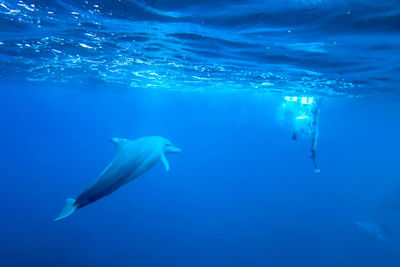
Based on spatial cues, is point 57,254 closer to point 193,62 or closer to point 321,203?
point 193,62

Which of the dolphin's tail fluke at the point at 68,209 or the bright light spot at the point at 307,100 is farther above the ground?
the dolphin's tail fluke at the point at 68,209

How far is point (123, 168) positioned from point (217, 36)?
381 inches

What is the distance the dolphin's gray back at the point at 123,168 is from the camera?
14.3 feet

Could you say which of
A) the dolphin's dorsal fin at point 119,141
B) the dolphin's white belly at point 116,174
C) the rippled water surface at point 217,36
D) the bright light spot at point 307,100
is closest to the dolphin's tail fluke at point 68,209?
the dolphin's white belly at point 116,174

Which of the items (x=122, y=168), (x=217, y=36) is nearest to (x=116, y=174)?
(x=122, y=168)

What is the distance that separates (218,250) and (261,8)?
21521mm

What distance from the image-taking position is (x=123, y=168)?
14.8 feet

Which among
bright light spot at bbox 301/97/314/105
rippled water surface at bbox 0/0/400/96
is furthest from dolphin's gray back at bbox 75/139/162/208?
bright light spot at bbox 301/97/314/105

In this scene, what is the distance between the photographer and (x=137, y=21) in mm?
11398

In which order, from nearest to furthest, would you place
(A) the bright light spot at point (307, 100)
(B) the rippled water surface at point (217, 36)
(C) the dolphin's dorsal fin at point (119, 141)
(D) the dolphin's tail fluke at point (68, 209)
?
(D) the dolphin's tail fluke at point (68, 209), (C) the dolphin's dorsal fin at point (119, 141), (B) the rippled water surface at point (217, 36), (A) the bright light spot at point (307, 100)

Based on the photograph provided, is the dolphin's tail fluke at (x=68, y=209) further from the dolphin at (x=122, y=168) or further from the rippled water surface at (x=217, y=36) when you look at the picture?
the rippled water surface at (x=217, y=36)

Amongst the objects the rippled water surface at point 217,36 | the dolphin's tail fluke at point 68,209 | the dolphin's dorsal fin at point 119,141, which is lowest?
the dolphin's tail fluke at point 68,209

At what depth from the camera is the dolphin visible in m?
4.36

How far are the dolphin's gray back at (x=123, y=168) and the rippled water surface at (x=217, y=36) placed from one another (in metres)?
6.07
